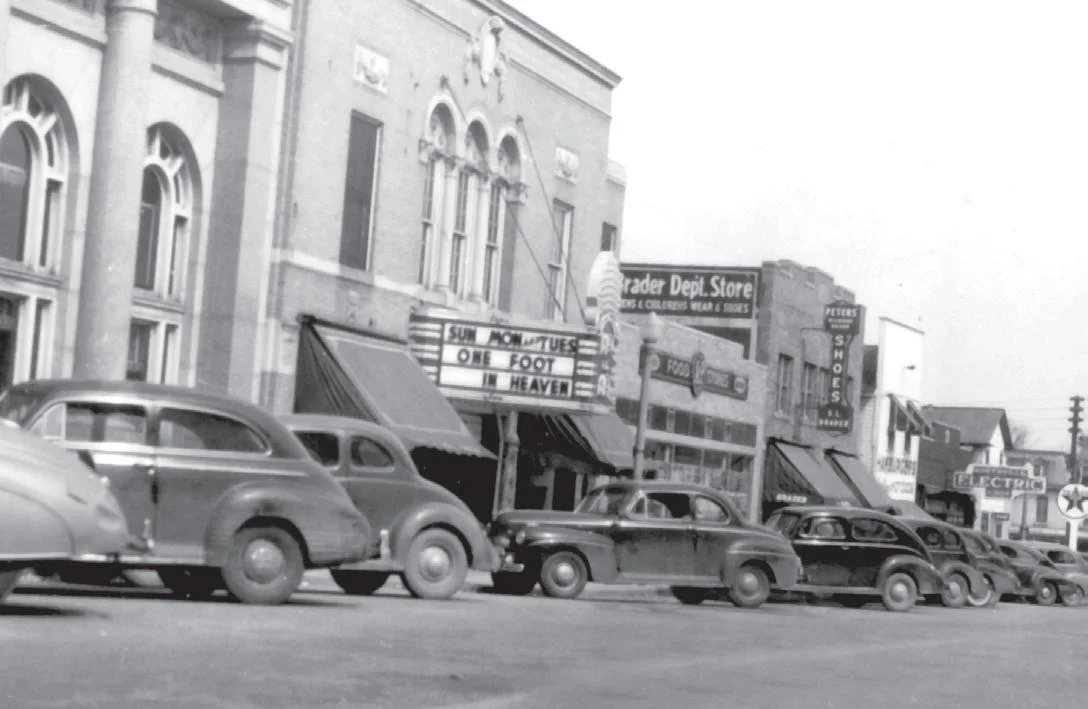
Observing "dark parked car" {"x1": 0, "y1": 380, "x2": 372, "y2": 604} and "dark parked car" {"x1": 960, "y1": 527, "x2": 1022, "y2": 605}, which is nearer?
"dark parked car" {"x1": 0, "y1": 380, "x2": 372, "y2": 604}

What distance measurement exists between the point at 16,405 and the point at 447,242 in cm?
1626

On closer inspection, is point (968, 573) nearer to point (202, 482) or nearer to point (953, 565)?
point (953, 565)

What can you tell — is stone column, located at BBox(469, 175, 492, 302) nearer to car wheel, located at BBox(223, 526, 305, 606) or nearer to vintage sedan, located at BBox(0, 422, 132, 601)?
Answer: car wheel, located at BBox(223, 526, 305, 606)

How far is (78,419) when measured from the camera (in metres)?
15.8

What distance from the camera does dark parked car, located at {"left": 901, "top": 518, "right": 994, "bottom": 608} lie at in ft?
105

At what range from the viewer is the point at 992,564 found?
35219 mm

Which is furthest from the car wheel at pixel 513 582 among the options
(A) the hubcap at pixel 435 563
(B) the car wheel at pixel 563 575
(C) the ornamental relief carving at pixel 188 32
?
(C) the ornamental relief carving at pixel 188 32

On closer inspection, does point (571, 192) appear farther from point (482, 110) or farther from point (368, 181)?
point (368, 181)

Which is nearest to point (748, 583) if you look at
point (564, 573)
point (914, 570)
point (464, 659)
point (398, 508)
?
point (564, 573)

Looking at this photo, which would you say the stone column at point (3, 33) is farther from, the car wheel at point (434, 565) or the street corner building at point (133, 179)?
the car wheel at point (434, 565)

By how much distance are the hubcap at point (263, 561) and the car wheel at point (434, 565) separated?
312cm

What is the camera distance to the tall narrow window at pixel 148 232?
25078 mm

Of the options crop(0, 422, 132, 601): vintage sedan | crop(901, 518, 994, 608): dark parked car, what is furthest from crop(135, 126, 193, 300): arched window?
crop(901, 518, 994, 608): dark parked car

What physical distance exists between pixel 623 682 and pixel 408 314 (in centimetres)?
1869
